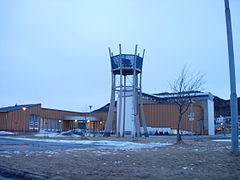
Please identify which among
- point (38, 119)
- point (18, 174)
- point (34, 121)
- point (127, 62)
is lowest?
point (18, 174)

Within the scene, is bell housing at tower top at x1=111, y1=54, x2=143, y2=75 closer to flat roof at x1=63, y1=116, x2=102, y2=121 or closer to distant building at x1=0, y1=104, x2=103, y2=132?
distant building at x1=0, y1=104, x2=103, y2=132

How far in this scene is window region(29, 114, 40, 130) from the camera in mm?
53406

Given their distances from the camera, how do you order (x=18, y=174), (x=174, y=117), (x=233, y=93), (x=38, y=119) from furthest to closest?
1. (x=174, y=117)
2. (x=38, y=119)
3. (x=233, y=93)
4. (x=18, y=174)

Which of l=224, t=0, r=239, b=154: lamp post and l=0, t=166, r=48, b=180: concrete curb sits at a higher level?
l=224, t=0, r=239, b=154: lamp post

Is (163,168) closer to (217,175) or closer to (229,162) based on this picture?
(217,175)

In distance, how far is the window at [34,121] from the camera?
5341 centimetres

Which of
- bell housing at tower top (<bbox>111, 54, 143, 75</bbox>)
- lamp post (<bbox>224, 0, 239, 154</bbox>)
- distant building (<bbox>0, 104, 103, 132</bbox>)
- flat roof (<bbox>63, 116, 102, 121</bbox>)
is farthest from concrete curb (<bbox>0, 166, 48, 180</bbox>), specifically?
flat roof (<bbox>63, 116, 102, 121</bbox>)

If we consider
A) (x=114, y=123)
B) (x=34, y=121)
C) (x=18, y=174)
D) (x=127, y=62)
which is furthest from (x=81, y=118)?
(x=18, y=174)

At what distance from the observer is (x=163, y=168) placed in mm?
7953

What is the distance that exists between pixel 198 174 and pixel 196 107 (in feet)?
190

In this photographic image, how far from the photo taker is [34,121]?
54.3 metres

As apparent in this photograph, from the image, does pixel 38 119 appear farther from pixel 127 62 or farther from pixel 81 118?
pixel 127 62

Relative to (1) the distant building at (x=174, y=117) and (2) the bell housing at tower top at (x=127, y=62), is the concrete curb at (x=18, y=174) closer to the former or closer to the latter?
(2) the bell housing at tower top at (x=127, y=62)

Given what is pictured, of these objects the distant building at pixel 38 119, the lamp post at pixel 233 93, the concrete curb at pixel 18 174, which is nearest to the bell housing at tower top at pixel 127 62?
the distant building at pixel 38 119
